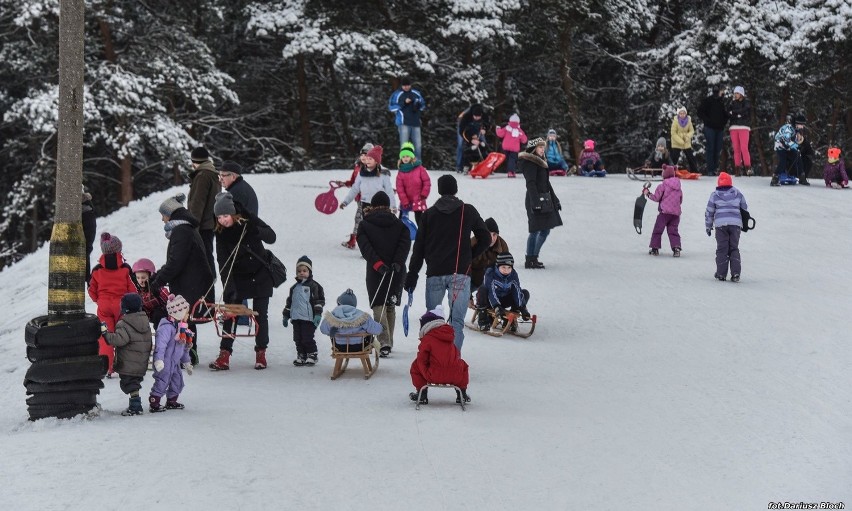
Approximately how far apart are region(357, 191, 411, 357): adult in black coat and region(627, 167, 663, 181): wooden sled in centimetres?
1490

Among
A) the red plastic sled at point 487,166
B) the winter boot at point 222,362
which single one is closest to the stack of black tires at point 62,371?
the winter boot at point 222,362

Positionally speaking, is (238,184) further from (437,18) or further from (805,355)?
(437,18)

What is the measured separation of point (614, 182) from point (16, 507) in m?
20.5

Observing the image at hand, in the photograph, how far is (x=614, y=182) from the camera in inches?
1040

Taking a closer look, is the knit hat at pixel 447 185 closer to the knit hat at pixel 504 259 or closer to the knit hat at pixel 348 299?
the knit hat at pixel 348 299

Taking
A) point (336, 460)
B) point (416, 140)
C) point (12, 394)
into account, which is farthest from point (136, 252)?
point (336, 460)

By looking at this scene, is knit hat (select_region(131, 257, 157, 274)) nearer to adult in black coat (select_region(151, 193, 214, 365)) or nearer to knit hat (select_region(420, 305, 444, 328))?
adult in black coat (select_region(151, 193, 214, 365))

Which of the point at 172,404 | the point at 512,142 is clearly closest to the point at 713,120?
the point at 512,142

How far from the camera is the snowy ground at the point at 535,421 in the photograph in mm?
7805

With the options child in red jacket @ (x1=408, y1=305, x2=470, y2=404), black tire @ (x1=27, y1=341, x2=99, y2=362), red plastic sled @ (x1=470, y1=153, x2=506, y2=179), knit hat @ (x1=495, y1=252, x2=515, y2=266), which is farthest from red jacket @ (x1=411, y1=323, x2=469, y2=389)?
red plastic sled @ (x1=470, y1=153, x2=506, y2=179)

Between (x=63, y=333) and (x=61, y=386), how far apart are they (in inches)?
16.6

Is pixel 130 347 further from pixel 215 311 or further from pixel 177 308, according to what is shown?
pixel 215 311

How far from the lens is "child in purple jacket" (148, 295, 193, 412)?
383 inches

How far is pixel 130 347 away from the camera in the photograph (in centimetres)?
966
